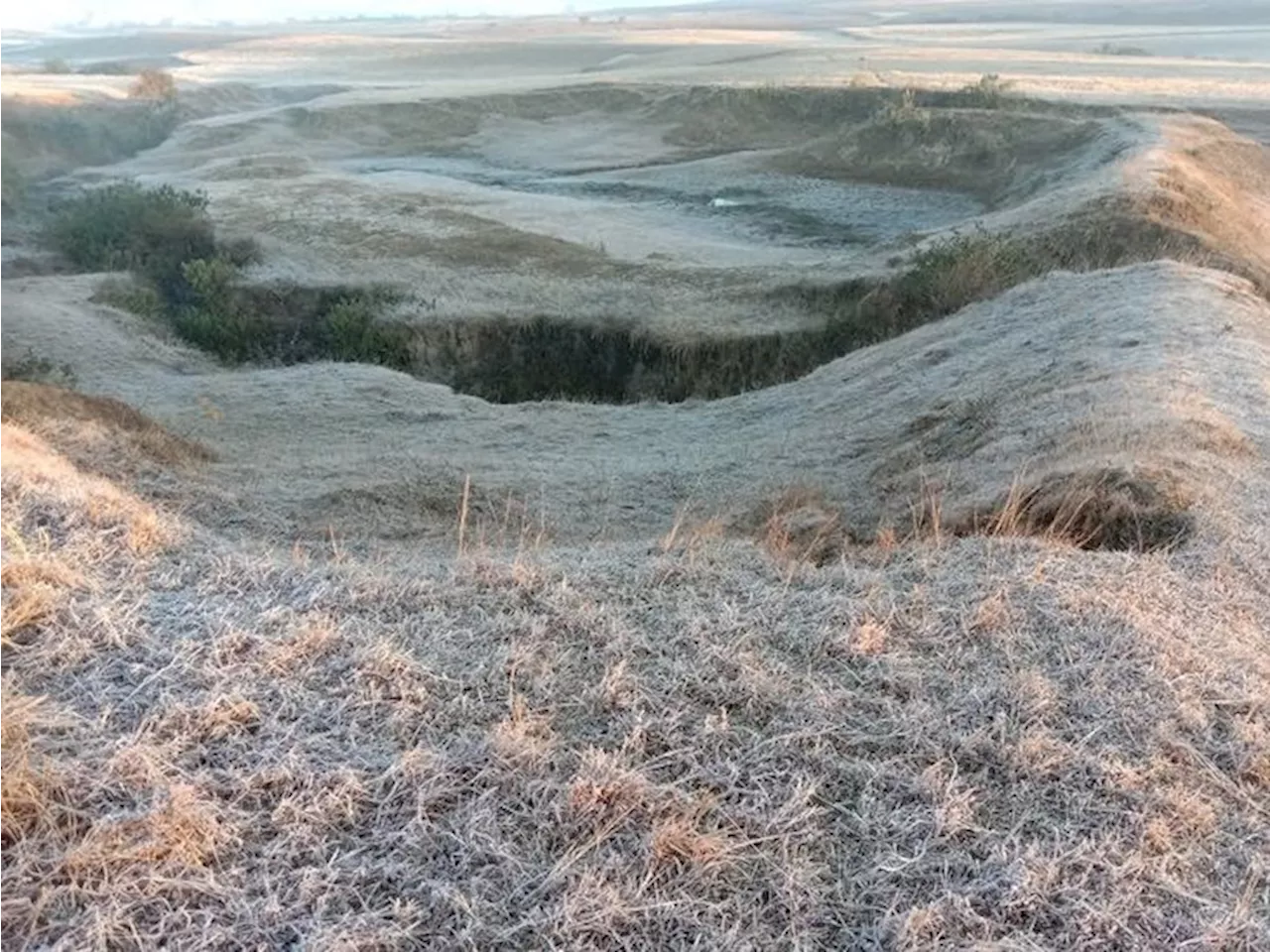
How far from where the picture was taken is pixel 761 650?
596cm

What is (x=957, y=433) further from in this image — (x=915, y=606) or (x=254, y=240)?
(x=254, y=240)

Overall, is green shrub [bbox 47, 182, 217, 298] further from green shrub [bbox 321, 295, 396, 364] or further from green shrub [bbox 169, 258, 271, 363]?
green shrub [bbox 321, 295, 396, 364]

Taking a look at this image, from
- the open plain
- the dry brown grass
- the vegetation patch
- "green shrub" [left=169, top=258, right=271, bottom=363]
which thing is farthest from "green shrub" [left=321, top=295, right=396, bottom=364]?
the dry brown grass

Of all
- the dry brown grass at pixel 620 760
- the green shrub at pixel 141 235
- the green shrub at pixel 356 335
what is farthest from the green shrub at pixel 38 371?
the dry brown grass at pixel 620 760

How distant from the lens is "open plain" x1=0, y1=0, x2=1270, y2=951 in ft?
14.3

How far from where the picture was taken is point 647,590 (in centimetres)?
671

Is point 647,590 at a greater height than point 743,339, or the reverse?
point 647,590

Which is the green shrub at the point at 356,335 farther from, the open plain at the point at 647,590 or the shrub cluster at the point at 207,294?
the open plain at the point at 647,590

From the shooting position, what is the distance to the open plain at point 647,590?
436 cm

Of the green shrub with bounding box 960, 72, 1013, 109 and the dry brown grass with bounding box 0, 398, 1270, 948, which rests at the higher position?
the green shrub with bounding box 960, 72, 1013, 109

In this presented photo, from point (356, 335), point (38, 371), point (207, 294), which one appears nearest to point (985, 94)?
point (356, 335)

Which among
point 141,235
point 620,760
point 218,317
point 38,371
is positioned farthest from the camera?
point 141,235

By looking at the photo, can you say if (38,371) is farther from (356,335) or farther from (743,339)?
(743,339)

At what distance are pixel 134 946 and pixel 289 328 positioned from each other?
2374 centimetres
